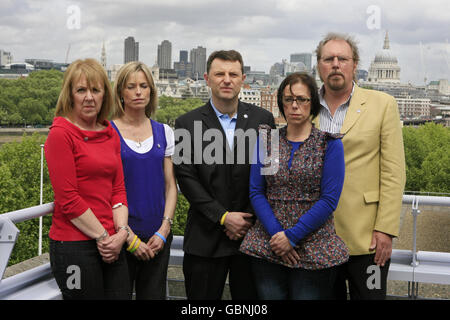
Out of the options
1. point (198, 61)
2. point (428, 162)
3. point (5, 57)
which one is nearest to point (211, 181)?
point (428, 162)

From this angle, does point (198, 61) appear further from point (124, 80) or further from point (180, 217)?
point (124, 80)

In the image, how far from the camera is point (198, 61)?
143500mm

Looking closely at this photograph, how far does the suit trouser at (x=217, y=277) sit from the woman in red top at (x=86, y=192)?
424mm

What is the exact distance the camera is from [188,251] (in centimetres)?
276

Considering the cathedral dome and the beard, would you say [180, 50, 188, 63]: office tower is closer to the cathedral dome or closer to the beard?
the cathedral dome

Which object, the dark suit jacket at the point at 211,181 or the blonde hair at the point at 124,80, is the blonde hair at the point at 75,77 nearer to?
the blonde hair at the point at 124,80

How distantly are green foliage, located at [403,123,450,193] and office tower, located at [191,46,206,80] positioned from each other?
4001 inches

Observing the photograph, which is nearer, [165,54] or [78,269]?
[78,269]

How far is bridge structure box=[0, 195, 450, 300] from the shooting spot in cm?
235

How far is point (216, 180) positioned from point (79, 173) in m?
0.70

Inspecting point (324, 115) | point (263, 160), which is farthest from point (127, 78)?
point (324, 115)

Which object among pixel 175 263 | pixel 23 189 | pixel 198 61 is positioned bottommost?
pixel 23 189

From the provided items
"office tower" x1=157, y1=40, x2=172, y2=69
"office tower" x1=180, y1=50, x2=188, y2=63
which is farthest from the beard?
"office tower" x1=180, y1=50, x2=188, y2=63
